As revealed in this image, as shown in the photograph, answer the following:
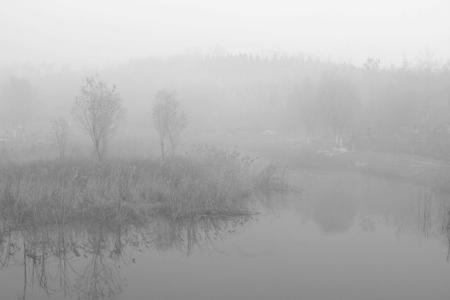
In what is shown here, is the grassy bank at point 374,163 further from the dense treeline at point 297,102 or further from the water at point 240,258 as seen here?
the water at point 240,258

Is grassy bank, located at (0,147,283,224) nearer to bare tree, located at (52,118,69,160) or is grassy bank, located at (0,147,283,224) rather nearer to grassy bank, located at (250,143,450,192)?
bare tree, located at (52,118,69,160)

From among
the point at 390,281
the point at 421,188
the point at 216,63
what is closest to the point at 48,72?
the point at 216,63

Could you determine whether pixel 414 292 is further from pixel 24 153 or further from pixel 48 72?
pixel 48 72

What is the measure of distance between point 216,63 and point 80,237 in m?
90.1

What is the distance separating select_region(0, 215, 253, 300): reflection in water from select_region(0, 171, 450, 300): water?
29 mm

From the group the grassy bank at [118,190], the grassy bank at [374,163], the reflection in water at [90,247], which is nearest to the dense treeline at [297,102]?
A: the grassy bank at [374,163]

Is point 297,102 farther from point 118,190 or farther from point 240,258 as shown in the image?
point 240,258

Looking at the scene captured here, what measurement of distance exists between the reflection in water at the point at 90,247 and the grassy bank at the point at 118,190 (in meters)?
0.55

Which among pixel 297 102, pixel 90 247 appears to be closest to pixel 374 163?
pixel 297 102

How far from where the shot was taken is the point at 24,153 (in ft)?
96.6

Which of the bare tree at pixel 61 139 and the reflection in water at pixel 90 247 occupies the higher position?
the bare tree at pixel 61 139

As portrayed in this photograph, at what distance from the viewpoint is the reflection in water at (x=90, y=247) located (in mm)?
10188

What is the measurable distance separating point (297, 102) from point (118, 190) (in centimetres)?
4057

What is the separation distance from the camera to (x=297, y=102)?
5281cm
